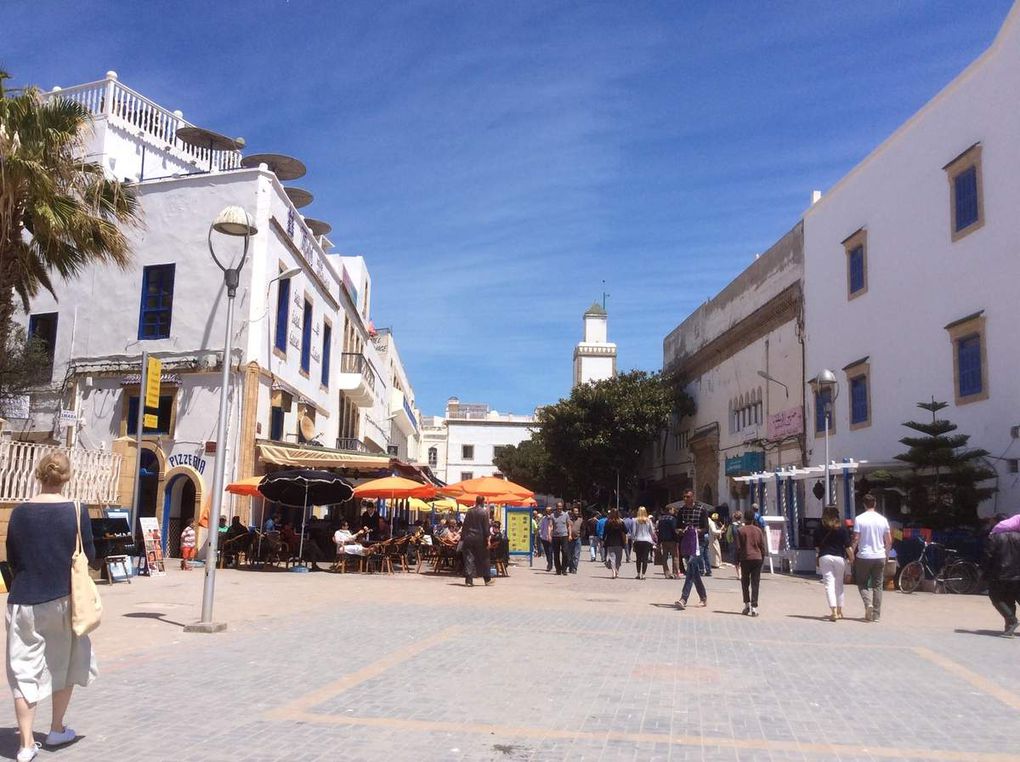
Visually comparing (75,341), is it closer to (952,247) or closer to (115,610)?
(115,610)

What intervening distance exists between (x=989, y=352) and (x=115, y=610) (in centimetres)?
1857

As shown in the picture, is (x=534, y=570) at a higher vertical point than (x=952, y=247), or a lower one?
lower

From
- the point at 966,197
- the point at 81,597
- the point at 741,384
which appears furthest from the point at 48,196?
the point at 741,384

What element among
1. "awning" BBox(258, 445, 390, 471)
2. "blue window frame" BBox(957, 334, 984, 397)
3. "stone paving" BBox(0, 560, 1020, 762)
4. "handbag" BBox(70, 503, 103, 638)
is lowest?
"stone paving" BBox(0, 560, 1020, 762)

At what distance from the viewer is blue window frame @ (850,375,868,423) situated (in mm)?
26906

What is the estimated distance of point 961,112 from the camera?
22.7 meters

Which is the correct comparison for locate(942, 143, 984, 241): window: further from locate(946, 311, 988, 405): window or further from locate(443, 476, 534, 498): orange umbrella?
locate(443, 476, 534, 498): orange umbrella

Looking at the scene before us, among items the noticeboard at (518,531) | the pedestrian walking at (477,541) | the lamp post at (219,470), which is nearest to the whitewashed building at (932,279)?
the noticeboard at (518,531)

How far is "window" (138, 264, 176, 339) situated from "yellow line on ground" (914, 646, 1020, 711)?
2052 centimetres

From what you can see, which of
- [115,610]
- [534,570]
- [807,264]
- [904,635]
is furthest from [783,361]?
[115,610]

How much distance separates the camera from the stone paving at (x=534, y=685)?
230 inches

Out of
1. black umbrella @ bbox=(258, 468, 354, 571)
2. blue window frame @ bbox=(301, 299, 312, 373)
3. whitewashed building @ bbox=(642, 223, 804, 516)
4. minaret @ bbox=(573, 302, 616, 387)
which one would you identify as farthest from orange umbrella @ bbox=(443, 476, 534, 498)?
minaret @ bbox=(573, 302, 616, 387)

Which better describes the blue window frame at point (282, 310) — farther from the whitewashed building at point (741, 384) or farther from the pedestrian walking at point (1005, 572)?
the pedestrian walking at point (1005, 572)

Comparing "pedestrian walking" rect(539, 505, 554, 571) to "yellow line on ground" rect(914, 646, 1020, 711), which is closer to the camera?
"yellow line on ground" rect(914, 646, 1020, 711)
